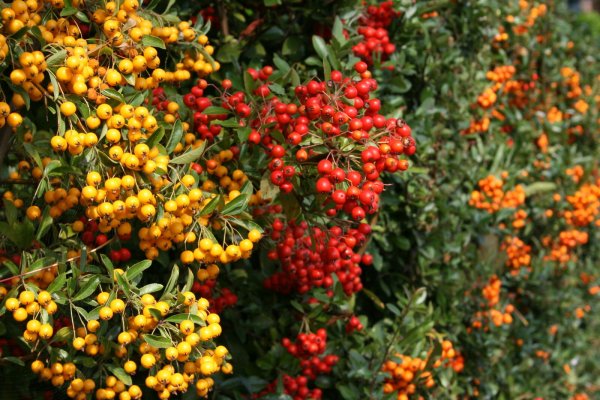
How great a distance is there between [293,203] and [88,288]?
0.74 metres

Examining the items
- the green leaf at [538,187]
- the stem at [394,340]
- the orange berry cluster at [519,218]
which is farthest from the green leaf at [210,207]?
the green leaf at [538,187]

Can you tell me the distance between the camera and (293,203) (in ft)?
7.59

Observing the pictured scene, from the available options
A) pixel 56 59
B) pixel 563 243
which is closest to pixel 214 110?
pixel 56 59

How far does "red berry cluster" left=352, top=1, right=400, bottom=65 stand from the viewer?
3.01 meters

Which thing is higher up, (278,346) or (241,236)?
(241,236)

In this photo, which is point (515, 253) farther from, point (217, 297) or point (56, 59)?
point (56, 59)

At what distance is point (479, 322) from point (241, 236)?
226 centimetres

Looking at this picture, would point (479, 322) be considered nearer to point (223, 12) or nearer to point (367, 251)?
point (367, 251)

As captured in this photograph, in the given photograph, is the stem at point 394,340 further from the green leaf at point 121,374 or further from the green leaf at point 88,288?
the green leaf at point 88,288

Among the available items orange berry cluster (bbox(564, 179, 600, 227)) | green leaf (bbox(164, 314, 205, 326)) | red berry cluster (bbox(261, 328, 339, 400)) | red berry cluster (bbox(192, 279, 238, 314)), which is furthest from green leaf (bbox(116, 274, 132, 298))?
orange berry cluster (bbox(564, 179, 600, 227))

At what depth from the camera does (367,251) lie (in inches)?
128

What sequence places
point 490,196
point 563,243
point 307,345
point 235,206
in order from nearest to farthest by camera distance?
point 235,206 < point 307,345 < point 490,196 < point 563,243

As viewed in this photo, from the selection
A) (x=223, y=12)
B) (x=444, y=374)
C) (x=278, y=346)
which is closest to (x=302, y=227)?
(x=278, y=346)

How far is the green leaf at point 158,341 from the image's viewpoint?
5.92 ft
